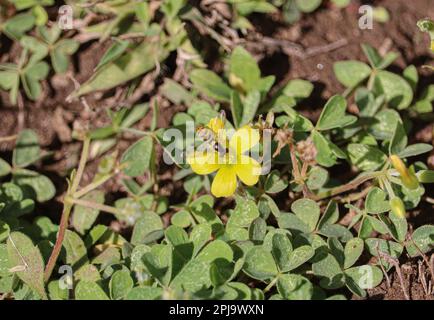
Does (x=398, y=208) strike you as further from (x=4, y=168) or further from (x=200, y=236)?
(x=4, y=168)

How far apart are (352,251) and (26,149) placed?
1533 mm

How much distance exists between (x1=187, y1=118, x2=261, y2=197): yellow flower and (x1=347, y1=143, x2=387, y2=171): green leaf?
535mm

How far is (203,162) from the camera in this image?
2418mm

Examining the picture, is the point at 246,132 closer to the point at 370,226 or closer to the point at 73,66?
the point at 370,226

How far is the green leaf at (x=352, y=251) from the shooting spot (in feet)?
8.02

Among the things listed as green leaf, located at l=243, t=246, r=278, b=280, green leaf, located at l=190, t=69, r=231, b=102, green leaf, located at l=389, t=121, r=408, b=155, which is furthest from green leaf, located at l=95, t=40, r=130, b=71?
green leaf, located at l=389, t=121, r=408, b=155

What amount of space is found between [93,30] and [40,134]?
0.56 metres

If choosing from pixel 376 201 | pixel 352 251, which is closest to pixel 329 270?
pixel 352 251

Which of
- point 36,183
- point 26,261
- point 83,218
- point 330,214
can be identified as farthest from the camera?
point 36,183

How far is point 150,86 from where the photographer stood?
317 centimetres

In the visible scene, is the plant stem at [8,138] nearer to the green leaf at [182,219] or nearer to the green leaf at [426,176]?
the green leaf at [182,219]

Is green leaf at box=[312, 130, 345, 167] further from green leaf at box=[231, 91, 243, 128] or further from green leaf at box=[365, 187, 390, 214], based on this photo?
green leaf at box=[231, 91, 243, 128]
